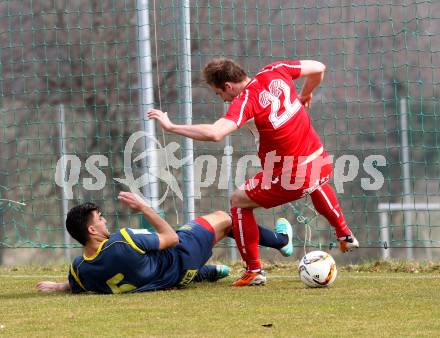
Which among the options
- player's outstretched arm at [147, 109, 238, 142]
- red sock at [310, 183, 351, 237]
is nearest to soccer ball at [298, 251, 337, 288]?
red sock at [310, 183, 351, 237]

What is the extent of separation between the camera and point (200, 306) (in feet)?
21.0

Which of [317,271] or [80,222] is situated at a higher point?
[80,222]

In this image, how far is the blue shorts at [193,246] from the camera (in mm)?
7305

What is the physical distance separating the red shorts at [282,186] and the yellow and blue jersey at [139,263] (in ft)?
1.45

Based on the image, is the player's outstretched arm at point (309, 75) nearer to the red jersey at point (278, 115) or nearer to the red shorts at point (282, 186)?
the red jersey at point (278, 115)

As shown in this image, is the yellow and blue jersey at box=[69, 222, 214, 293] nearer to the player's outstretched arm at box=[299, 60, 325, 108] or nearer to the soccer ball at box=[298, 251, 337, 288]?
the soccer ball at box=[298, 251, 337, 288]

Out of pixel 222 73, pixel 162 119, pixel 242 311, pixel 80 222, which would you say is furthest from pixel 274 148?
pixel 242 311

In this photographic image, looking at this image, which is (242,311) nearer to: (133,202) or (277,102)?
(133,202)

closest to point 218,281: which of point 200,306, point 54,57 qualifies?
point 200,306

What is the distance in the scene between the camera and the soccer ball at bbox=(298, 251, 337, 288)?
719cm

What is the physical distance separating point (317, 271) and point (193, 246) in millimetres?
852

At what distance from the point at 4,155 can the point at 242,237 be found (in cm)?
500

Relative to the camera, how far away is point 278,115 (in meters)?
7.41

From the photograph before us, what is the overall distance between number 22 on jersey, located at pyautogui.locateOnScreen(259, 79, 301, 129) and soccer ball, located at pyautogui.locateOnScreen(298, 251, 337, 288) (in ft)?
3.09
